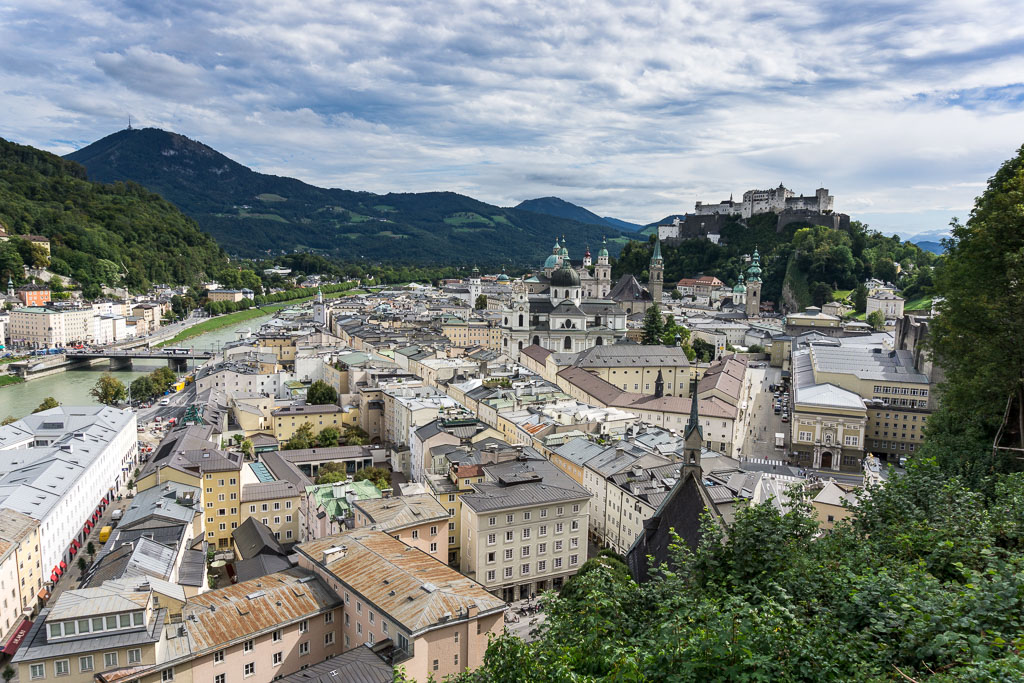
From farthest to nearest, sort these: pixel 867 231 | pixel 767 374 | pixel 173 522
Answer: pixel 867 231 < pixel 767 374 < pixel 173 522

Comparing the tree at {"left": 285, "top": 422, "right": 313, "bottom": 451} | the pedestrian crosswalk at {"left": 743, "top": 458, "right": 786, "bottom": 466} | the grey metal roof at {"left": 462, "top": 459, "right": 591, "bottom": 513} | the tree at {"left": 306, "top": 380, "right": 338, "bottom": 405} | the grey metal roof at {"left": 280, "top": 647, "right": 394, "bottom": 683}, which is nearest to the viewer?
the grey metal roof at {"left": 280, "top": 647, "right": 394, "bottom": 683}

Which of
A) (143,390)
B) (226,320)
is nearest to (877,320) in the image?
(143,390)

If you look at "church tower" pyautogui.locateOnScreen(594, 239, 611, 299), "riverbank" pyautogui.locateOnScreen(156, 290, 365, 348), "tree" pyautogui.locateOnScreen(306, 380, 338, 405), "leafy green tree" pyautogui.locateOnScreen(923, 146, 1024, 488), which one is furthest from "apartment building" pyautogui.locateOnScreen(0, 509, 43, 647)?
"church tower" pyautogui.locateOnScreen(594, 239, 611, 299)

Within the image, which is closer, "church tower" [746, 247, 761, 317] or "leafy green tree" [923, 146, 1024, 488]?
"leafy green tree" [923, 146, 1024, 488]

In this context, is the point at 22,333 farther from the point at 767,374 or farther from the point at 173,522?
the point at 767,374

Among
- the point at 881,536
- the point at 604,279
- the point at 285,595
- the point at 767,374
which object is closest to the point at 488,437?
the point at 285,595

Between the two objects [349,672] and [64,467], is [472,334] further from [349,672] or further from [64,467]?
[349,672]

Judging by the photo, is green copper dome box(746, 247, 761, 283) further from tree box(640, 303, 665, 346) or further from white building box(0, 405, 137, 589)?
white building box(0, 405, 137, 589)
